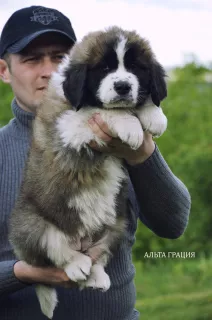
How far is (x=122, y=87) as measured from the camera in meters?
3.76

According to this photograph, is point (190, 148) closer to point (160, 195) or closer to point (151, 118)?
point (160, 195)

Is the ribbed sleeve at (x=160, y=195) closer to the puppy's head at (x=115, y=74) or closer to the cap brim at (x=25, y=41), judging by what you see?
the puppy's head at (x=115, y=74)

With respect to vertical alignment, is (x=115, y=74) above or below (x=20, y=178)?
above

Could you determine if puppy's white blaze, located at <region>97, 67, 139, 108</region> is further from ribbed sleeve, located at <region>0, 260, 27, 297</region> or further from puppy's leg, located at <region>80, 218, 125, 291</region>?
ribbed sleeve, located at <region>0, 260, 27, 297</region>

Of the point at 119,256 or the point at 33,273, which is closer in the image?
the point at 33,273

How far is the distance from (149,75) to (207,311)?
3954 millimetres

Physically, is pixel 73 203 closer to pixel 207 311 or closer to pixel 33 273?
pixel 33 273

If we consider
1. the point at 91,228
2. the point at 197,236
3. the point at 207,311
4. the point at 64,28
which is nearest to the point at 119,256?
the point at 91,228

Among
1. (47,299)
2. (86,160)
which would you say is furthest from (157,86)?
(47,299)

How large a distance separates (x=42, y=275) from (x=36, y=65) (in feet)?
4.69

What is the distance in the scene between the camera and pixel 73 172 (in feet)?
13.1

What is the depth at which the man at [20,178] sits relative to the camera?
4148mm

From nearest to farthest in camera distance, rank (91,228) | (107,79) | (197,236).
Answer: (107,79), (91,228), (197,236)

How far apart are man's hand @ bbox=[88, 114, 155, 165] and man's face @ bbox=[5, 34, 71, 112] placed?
0.87 meters
